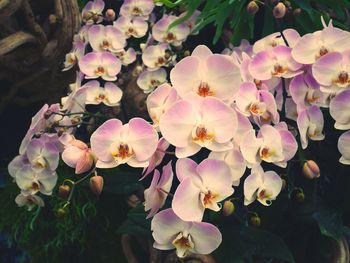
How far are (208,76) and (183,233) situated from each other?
20 centimetres

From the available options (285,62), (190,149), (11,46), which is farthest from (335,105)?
(11,46)

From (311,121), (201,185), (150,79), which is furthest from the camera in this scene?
(150,79)

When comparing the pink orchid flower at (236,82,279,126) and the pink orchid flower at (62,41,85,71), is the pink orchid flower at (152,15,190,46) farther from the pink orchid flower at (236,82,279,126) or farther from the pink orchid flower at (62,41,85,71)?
the pink orchid flower at (236,82,279,126)

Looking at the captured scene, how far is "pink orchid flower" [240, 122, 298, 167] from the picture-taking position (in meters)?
0.63

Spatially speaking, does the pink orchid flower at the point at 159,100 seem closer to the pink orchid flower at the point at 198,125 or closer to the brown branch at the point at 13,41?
the pink orchid flower at the point at 198,125

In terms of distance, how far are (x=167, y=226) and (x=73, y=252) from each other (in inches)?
17.7

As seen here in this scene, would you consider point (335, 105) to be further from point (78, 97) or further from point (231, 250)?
point (78, 97)

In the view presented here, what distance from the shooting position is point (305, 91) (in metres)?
0.71

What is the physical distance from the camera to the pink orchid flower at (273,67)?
72cm

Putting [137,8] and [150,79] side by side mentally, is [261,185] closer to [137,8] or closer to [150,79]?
[150,79]

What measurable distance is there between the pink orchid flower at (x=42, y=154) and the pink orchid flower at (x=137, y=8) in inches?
17.5

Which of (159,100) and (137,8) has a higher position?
(159,100)

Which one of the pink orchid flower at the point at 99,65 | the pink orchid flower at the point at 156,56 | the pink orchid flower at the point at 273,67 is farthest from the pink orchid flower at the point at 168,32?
the pink orchid flower at the point at 273,67

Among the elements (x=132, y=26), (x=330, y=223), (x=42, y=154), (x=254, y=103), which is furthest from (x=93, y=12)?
(x=330, y=223)
